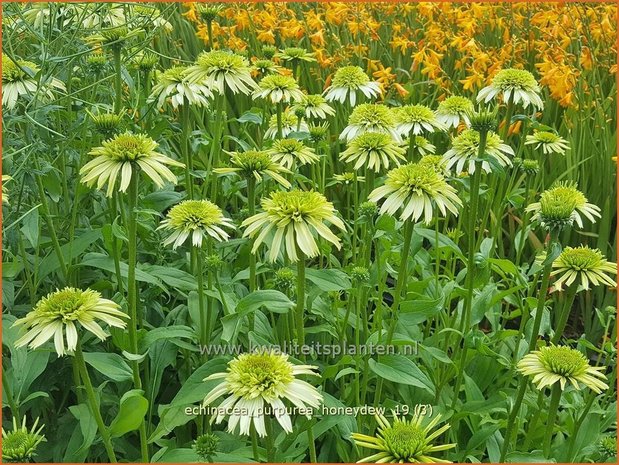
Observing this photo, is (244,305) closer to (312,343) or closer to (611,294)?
(312,343)

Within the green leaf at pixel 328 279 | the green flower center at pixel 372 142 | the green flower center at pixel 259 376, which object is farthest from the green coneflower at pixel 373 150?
the green flower center at pixel 259 376

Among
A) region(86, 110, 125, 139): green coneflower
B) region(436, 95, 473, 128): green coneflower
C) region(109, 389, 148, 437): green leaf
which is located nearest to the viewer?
region(109, 389, 148, 437): green leaf

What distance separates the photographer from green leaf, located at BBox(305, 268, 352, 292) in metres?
1.35

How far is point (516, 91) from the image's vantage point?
164cm

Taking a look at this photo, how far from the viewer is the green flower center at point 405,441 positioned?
36.8 inches

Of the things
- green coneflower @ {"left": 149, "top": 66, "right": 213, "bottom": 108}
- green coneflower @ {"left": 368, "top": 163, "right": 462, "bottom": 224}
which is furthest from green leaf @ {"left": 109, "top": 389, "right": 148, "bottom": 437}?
green coneflower @ {"left": 149, "top": 66, "right": 213, "bottom": 108}

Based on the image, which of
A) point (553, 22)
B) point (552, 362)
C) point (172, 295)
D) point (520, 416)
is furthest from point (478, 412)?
point (553, 22)

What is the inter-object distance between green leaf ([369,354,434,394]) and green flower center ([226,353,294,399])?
31 cm

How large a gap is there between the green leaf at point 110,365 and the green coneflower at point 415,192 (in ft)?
1.81

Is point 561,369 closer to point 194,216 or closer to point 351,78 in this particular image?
point 194,216

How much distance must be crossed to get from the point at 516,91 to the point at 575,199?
47 centimetres

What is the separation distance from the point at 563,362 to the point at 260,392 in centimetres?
51

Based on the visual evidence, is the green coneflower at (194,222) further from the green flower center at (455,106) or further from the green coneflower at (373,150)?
the green flower center at (455,106)

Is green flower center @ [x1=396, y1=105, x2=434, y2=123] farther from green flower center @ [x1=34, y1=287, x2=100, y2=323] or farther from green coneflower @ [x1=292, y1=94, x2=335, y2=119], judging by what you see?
green flower center @ [x1=34, y1=287, x2=100, y2=323]
